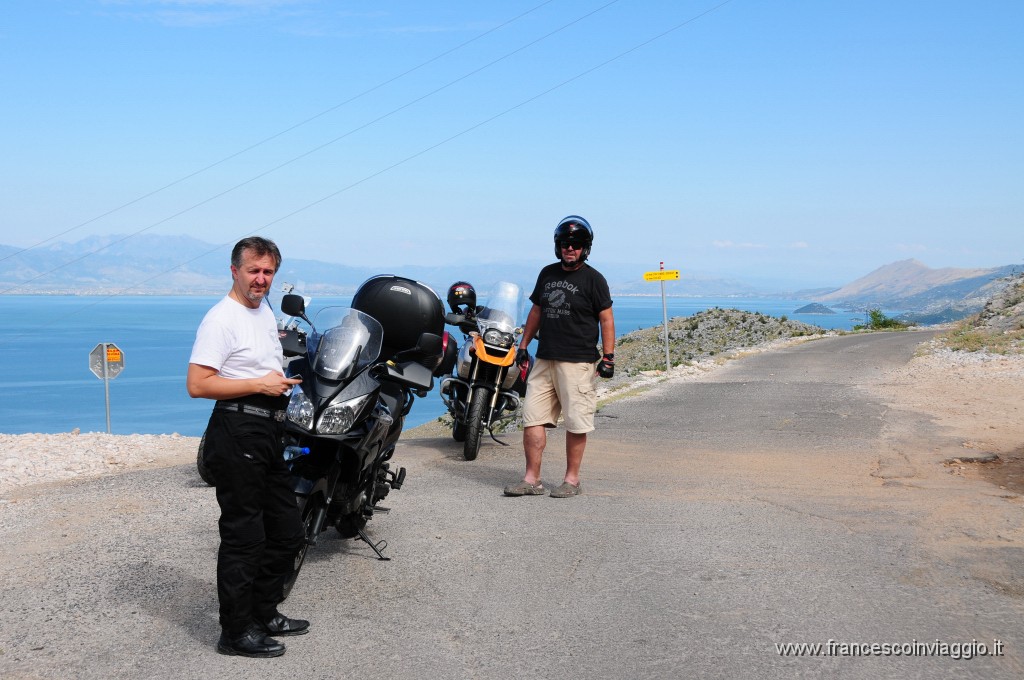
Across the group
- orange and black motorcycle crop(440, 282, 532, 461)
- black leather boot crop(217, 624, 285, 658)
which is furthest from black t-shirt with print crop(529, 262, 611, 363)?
black leather boot crop(217, 624, 285, 658)

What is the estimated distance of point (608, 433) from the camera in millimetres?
11336

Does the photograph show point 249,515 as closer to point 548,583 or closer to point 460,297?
point 548,583

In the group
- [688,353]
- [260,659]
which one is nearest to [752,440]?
[260,659]

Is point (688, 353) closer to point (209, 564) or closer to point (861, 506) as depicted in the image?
point (861, 506)

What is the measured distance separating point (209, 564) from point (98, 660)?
1401 mm

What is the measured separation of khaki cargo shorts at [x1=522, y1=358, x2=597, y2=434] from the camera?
24.3 feet

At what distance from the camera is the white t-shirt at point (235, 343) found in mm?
3961

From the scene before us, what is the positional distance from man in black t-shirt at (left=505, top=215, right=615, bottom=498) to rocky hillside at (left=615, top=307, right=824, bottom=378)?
30.4 metres

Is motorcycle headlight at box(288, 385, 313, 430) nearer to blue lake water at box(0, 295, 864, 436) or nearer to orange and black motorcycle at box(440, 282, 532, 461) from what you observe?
orange and black motorcycle at box(440, 282, 532, 461)

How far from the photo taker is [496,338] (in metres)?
9.63

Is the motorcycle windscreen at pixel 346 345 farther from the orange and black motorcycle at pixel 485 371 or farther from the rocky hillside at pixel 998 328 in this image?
the rocky hillside at pixel 998 328

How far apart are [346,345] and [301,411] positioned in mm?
463

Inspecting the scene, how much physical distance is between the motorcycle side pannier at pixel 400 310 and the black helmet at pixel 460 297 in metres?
4.20

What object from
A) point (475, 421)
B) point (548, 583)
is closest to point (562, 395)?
point (475, 421)
